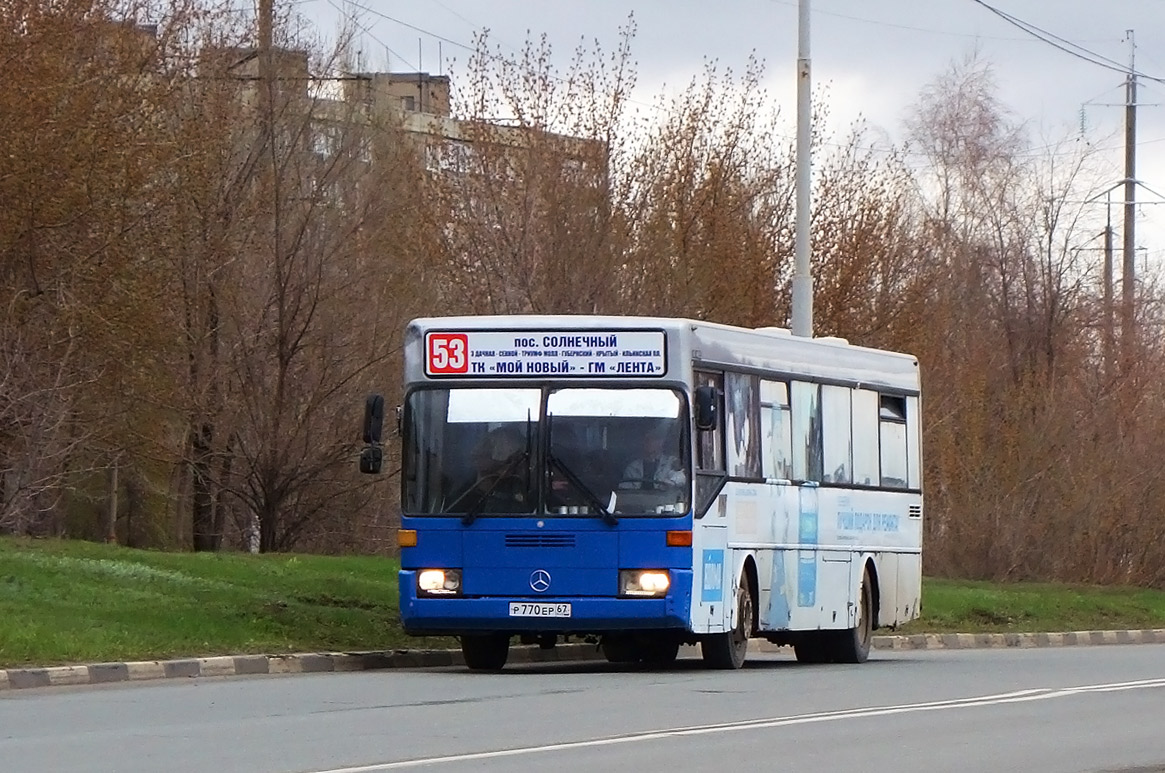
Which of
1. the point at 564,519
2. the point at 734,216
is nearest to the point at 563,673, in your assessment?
the point at 564,519

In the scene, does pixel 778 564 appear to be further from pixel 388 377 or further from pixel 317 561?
pixel 388 377

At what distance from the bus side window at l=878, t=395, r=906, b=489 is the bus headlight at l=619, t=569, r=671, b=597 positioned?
5744 millimetres

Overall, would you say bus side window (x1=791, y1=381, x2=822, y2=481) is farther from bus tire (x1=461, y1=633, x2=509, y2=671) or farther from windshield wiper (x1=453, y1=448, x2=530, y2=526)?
windshield wiper (x1=453, y1=448, x2=530, y2=526)

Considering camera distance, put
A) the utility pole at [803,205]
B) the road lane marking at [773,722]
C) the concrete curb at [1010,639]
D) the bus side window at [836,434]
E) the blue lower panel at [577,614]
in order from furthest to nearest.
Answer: the concrete curb at [1010,639]
the utility pole at [803,205]
the bus side window at [836,434]
the blue lower panel at [577,614]
the road lane marking at [773,722]

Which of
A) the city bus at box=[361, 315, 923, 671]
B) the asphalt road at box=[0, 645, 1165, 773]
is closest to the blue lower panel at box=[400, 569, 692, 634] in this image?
the city bus at box=[361, 315, 923, 671]

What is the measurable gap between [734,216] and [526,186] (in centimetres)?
454

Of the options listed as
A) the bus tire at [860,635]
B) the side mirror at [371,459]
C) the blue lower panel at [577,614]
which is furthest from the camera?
the bus tire at [860,635]

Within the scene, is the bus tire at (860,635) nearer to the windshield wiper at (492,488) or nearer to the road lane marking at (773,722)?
the road lane marking at (773,722)

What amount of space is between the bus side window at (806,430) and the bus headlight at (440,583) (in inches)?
161

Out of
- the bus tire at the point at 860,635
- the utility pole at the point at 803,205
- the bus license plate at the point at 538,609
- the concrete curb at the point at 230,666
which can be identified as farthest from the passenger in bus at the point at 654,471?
the utility pole at the point at 803,205

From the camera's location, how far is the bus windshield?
1970cm

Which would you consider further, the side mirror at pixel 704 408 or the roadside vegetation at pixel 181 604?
the side mirror at pixel 704 408

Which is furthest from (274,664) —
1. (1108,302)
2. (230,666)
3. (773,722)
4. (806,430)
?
(1108,302)

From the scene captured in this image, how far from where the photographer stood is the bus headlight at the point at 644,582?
19.5 meters
